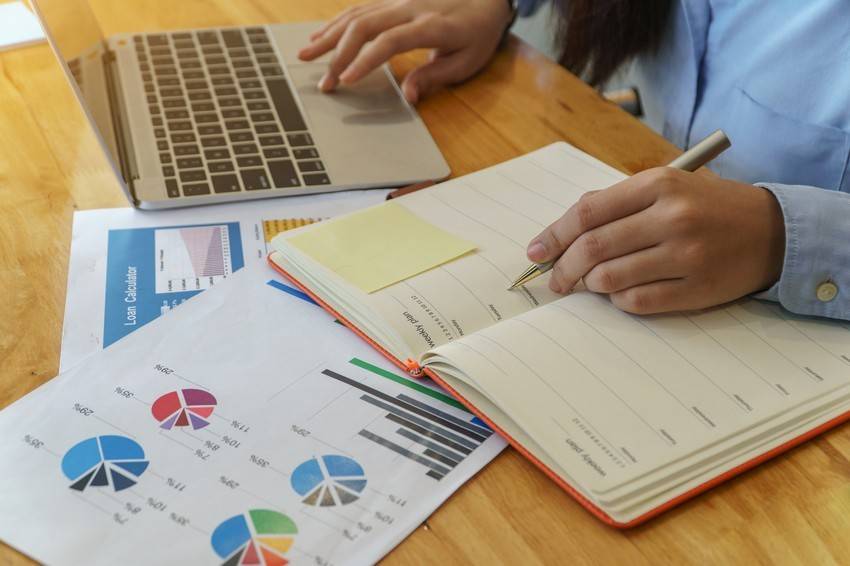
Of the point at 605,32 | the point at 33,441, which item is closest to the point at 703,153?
the point at 605,32

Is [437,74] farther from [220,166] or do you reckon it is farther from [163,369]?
[163,369]

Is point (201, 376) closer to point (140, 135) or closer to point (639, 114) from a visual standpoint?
point (140, 135)

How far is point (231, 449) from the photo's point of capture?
0.56 m

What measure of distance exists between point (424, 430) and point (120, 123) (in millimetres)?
534

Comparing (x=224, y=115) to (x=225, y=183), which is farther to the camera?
(x=224, y=115)

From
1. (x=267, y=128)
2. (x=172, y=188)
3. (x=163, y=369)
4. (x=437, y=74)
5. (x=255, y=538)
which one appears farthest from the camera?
(x=437, y=74)

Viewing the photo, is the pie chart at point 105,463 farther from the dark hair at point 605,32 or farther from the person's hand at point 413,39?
the dark hair at point 605,32

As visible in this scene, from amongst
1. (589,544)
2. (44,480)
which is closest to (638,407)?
(589,544)

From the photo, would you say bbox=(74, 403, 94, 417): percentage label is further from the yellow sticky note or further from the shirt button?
the shirt button

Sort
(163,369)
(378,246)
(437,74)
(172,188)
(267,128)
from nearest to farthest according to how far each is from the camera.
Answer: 1. (163,369)
2. (378,246)
3. (172,188)
4. (267,128)
5. (437,74)

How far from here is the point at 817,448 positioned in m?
0.61

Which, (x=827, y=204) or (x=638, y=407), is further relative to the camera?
(x=827, y=204)

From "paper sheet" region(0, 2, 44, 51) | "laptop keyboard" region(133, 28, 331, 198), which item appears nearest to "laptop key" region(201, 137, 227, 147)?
"laptop keyboard" region(133, 28, 331, 198)

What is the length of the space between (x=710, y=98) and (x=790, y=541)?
676 millimetres
